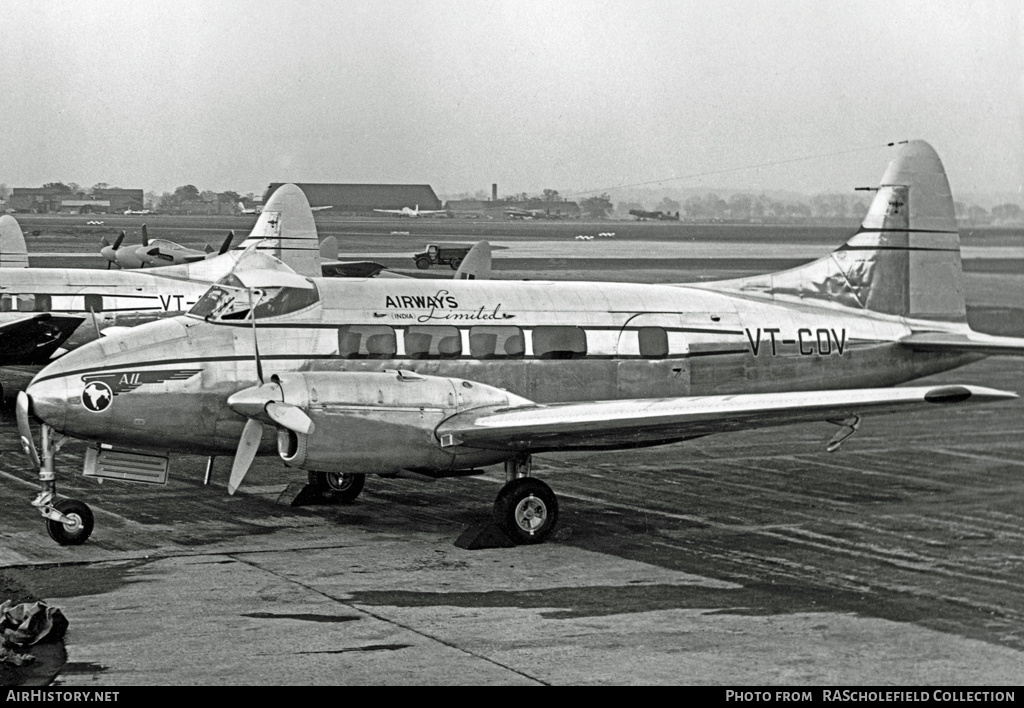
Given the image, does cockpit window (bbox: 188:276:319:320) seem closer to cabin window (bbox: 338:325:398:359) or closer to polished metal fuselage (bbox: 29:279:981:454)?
polished metal fuselage (bbox: 29:279:981:454)

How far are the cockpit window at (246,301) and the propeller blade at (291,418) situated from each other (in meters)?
1.67

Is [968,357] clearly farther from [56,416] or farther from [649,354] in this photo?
[56,416]

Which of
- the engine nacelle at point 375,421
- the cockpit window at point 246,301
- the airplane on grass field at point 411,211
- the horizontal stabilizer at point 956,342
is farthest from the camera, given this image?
the airplane on grass field at point 411,211

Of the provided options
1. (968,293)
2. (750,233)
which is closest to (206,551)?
(968,293)

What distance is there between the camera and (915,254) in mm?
18094

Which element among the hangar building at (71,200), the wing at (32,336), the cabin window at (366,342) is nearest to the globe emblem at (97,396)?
the cabin window at (366,342)

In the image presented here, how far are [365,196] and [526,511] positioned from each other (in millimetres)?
41893

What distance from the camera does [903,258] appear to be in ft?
59.1

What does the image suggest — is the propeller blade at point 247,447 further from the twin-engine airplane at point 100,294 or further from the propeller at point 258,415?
the twin-engine airplane at point 100,294

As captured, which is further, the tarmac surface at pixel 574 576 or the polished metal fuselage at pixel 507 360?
the polished metal fuselage at pixel 507 360

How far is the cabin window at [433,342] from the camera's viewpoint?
15.0m

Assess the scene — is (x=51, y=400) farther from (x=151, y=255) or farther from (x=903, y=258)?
(x=151, y=255)

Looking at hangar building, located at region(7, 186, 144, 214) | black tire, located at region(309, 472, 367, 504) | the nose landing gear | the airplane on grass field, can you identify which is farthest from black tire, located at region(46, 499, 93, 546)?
the airplane on grass field

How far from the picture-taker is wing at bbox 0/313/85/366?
25.5m
